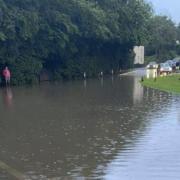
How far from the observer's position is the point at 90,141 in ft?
48.9

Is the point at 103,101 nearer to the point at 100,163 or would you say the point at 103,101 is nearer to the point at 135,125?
the point at 135,125

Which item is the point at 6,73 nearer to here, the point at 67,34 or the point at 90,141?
the point at 67,34

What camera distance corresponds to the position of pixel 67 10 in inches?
1881

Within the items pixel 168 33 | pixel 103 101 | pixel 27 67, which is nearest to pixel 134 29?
pixel 27 67

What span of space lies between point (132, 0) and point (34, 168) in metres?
46.6

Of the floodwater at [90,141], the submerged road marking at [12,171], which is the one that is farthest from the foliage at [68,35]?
the submerged road marking at [12,171]

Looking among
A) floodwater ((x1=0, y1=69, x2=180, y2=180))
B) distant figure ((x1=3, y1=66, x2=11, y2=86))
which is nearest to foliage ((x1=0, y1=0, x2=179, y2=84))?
distant figure ((x1=3, y1=66, x2=11, y2=86))

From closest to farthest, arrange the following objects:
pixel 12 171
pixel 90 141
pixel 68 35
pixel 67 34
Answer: pixel 12 171
pixel 90 141
pixel 67 34
pixel 68 35

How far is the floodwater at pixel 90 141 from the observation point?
11320mm

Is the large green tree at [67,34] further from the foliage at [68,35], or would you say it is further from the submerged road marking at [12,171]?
the submerged road marking at [12,171]

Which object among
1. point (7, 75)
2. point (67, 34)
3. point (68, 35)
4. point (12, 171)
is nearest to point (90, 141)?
point (12, 171)

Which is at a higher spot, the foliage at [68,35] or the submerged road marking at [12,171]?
the foliage at [68,35]

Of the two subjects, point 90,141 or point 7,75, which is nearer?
point 90,141

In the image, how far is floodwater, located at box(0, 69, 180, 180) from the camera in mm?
11320
